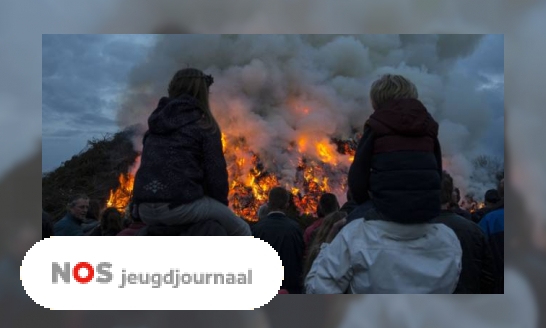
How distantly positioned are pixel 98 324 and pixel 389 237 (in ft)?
5.45

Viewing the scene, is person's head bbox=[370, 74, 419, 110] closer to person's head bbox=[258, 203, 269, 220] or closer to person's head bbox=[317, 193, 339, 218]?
person's head bbox=[317, 193, 339, 218]

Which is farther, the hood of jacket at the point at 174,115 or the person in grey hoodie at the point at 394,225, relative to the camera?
the hood of jacket at the point at 174,115

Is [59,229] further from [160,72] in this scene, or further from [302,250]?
[302,250]

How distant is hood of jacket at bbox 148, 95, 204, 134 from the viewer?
16.0ft

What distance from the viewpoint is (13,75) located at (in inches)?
197

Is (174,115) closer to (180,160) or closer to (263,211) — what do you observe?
(180,160)

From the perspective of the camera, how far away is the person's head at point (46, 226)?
16.2ft

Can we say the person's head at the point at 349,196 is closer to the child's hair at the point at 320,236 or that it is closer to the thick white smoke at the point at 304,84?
the child's hair at the point at 320,236

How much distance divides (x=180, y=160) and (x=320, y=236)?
855 mm

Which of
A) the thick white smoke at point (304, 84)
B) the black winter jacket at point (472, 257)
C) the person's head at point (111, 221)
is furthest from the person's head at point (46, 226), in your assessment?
the black winter jacket at point (472, 257)

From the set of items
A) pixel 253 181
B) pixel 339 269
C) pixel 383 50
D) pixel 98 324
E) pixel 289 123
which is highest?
pixel 383 50

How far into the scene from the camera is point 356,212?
479 cm

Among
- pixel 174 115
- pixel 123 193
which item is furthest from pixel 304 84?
pixel 123 193

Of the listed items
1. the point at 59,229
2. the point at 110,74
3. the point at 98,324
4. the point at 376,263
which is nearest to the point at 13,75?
the point at 110,74
